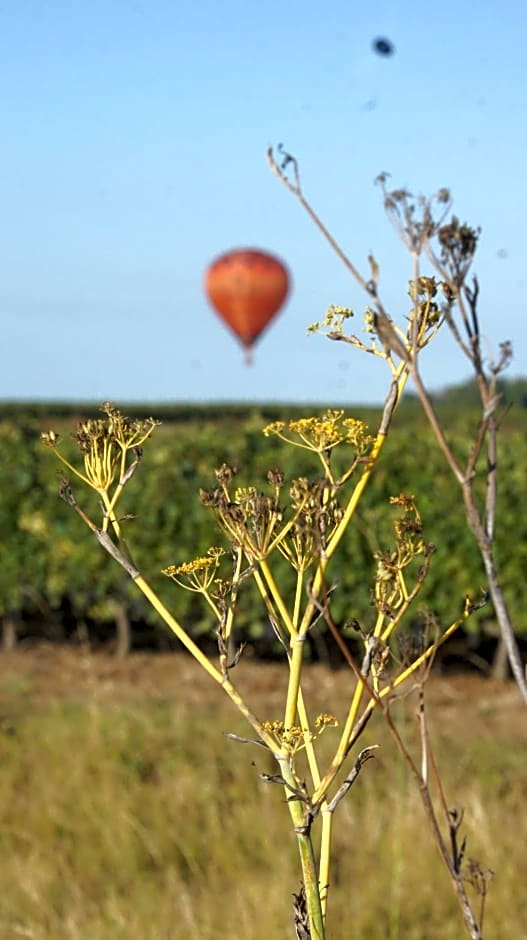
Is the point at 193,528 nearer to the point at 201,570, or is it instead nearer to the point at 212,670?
the point at 201,570

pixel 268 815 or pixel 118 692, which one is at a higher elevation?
pixel 268 815

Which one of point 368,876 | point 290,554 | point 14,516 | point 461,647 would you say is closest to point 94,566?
point 14,516

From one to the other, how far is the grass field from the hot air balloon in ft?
67.2

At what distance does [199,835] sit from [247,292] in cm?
2384

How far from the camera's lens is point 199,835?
5340 mm

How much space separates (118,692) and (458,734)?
10.2 ft

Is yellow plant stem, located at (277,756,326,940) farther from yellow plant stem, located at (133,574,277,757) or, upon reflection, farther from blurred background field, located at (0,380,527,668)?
blurred background field, located at (0,380,527,668)

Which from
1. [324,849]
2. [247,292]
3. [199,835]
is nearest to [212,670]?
[324,849]

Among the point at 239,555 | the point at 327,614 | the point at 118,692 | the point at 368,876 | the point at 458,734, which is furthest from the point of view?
the point at 118,692

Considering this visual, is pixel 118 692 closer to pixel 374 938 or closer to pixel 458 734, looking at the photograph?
pixel 458 734

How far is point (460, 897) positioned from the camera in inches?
35.7

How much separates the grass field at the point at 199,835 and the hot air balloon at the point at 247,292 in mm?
20491

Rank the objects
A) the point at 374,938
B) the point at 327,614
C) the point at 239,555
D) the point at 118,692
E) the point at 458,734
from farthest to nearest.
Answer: the point at 118,692, the point at 458,734, the point at 374,938, the point at 239,555, the point at 327,614

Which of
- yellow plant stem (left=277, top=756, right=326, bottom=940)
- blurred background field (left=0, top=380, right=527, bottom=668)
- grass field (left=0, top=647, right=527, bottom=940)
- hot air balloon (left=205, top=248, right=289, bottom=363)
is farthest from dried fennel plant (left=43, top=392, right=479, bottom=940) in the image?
hot air balloon (left=205, top=248, right=289, bottom=363)
